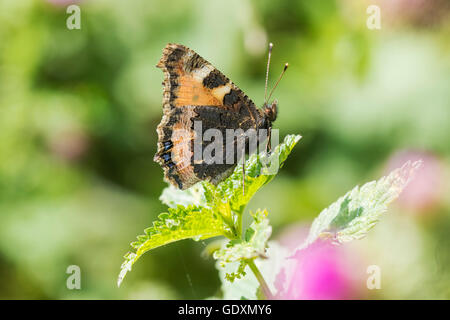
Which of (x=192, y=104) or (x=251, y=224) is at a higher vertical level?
(x=192, y=104)

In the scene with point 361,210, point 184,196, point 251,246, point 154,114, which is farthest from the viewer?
point 154,114

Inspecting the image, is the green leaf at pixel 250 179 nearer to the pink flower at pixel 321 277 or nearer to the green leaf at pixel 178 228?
the green leaf at pixel 178 228

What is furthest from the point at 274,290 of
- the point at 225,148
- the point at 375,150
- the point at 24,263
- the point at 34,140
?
the point at 34,140

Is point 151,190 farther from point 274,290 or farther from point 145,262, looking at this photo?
point 274,290

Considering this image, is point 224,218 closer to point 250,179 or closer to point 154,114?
point 250,179

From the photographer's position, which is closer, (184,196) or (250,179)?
(250,179)

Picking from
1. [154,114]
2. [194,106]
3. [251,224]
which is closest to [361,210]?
[251,224]
